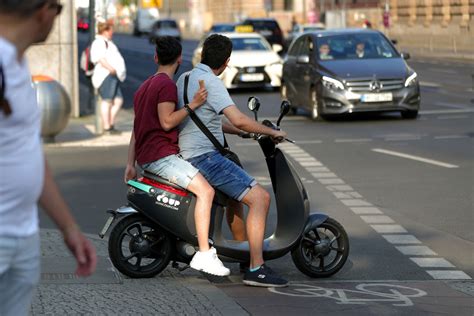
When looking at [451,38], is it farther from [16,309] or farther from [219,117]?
[16,309]

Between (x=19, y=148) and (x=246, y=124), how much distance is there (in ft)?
15.3

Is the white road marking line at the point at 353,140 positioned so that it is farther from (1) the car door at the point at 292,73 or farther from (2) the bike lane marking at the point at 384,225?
Answer: (1) the car door at the point at 292,73

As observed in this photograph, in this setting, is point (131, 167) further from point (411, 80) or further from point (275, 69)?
point (275, 69)

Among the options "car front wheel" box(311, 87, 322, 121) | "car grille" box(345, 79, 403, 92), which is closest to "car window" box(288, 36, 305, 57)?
"car front wheel" box(311, 87, 322, 121)

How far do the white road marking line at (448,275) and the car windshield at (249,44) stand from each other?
83.9 feet

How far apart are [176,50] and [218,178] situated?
0.89 metres

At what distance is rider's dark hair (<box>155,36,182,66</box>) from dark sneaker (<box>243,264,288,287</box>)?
1.46m

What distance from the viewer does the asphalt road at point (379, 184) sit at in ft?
32.4

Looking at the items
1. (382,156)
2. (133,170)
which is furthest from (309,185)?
(133,170)

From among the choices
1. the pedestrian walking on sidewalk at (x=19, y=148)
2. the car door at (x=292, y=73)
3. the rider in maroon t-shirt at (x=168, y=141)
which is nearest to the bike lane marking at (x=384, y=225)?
the rider in maroon t-shirt at (x=168, y=141)

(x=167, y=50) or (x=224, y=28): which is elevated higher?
(x=224, y=28)

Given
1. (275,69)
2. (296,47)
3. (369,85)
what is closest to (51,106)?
(369,85)

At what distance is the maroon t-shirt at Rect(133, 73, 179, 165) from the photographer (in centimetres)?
884

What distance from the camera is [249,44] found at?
3497cm
